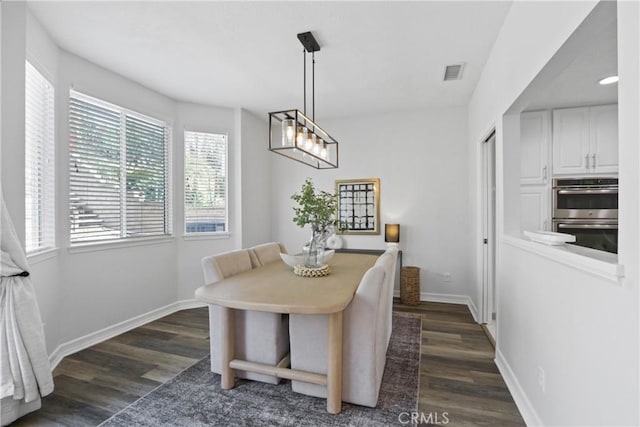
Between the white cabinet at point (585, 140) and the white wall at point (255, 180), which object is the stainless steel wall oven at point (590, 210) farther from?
the white wall at point (255, 180)

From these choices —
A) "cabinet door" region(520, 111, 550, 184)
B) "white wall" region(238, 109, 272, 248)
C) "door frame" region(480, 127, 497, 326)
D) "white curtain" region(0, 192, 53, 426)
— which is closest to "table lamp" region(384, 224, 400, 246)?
"door frame" region(480, 127, 497, 326)

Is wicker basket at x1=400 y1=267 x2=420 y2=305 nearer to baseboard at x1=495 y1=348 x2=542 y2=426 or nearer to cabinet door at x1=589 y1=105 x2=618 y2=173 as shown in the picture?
baseboard at x1=495 y1=348 x2=542 y2=426

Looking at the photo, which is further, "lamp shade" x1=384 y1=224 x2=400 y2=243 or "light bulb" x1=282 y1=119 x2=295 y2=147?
"lamp shade" x1=384 y1=224 x2=400 y2=243

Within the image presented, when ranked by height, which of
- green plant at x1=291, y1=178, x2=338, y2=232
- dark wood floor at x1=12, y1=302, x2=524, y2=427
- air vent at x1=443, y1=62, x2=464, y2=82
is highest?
air vent at x1=443, y1=62, x2=464, y2=82

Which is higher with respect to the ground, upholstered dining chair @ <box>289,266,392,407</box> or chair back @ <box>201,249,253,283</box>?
chair back @ <box>201,249,253,283</box>

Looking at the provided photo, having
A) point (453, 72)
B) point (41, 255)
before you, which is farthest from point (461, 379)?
point (41, 255)

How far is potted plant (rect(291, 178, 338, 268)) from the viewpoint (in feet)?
7.43

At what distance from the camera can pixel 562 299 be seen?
1425 mm

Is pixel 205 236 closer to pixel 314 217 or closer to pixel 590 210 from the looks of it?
pixel 314 217

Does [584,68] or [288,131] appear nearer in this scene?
[288,131]

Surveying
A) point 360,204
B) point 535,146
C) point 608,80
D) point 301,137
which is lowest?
point 360,204

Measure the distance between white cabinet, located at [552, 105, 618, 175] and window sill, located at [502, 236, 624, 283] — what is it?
2059 mm

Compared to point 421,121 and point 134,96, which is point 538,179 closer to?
point 421,121

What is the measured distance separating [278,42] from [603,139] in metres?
3.51
